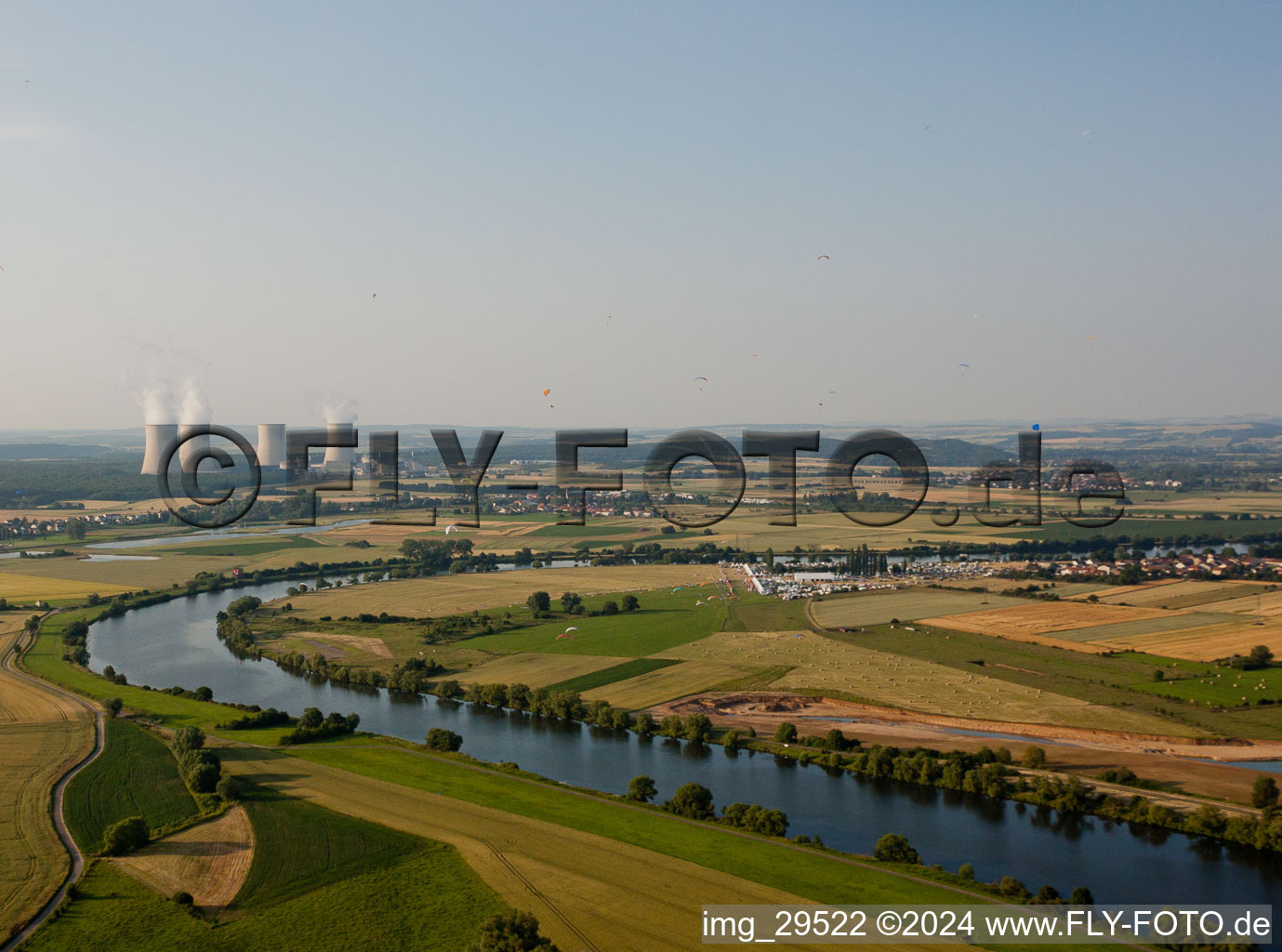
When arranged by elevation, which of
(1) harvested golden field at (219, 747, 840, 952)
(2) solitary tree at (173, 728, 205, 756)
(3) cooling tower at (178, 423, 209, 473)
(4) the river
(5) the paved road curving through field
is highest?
(3) cooling tower at (178, 423, 209, 473)

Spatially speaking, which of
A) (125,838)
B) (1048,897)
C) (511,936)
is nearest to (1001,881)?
(1048,897)

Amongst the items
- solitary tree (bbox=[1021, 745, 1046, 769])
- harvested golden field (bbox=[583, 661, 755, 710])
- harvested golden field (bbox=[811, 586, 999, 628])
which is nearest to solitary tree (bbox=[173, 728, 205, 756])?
harvested golden field (bbox=[583, 661, 755, 710])

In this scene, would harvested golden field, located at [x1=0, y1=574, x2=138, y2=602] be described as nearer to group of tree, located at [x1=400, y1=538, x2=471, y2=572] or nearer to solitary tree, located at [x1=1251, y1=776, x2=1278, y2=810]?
group of tree, located at [x1=400, y1=538, x2=471, y2=572]

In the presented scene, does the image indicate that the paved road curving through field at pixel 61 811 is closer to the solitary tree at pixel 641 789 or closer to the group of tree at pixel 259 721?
the group of tree at pixel 259 721

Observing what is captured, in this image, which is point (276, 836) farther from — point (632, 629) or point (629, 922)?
point (632, 629)

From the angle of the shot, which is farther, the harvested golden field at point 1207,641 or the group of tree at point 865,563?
the group of tree at point 865,563

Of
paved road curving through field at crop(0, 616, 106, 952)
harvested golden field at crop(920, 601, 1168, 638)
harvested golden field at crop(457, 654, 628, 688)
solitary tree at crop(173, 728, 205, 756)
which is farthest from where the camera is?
harvested golden field at crop(920, 601, 1168, 638)

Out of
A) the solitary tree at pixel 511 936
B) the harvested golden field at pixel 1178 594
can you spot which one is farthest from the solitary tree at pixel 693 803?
the harvested golden field at pixel 1178 594
